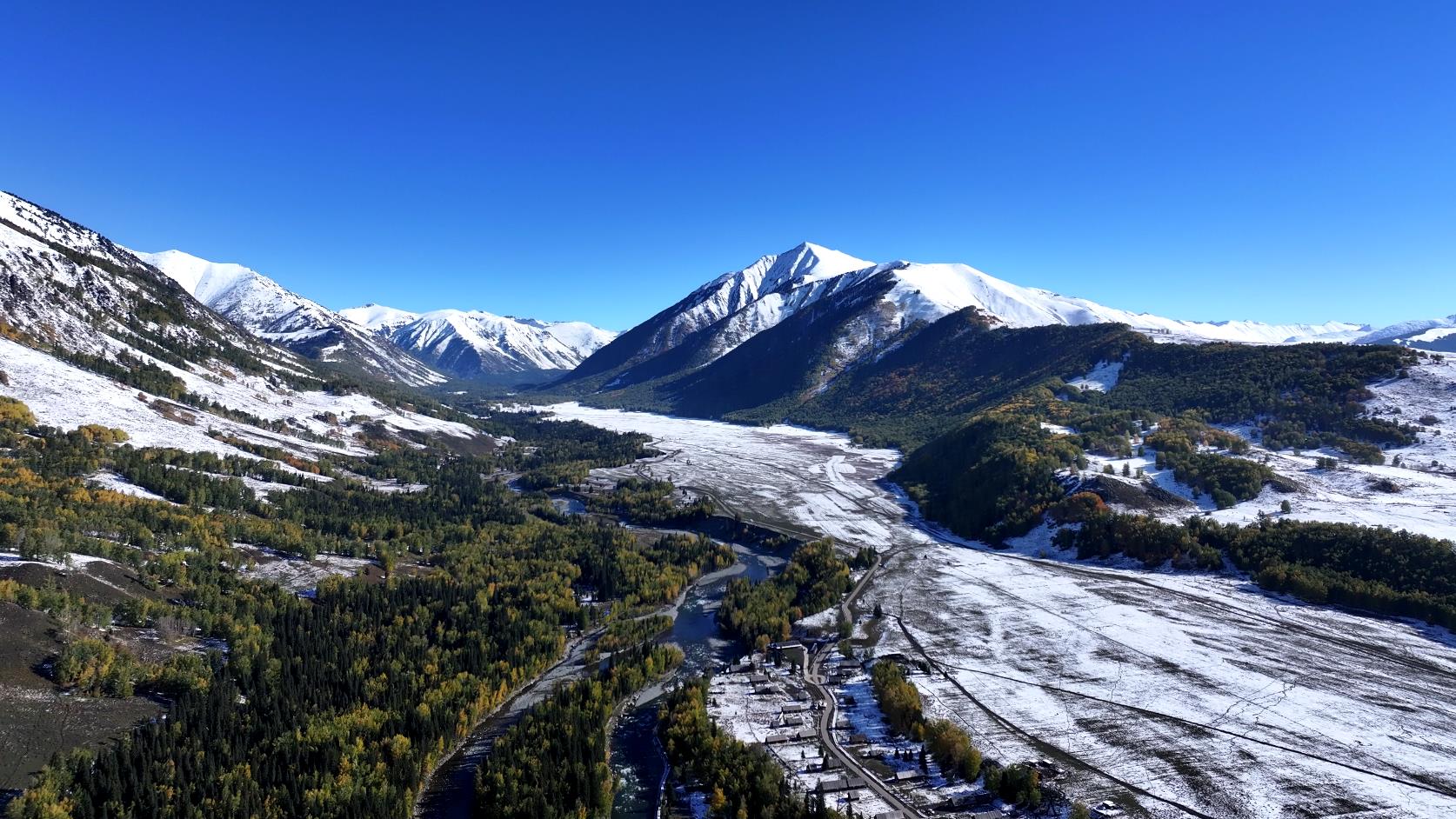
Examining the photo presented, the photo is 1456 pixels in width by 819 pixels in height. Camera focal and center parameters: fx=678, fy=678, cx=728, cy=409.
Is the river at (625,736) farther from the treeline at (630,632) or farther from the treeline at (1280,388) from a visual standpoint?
the treeline at (1280,388)

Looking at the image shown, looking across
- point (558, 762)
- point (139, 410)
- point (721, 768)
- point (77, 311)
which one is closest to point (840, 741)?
point (721, 768)

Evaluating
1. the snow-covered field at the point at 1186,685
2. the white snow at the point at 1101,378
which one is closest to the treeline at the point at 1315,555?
the snow-covered field at the point at 1186,685

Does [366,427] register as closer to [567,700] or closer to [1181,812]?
[567,700]

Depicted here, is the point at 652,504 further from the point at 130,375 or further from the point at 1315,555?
the point at 130,375

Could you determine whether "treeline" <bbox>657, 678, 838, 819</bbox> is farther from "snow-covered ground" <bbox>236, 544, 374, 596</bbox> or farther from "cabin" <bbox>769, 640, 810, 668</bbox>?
"snow-covered ground" <bbox>236, 544, 374, 596</bbox>

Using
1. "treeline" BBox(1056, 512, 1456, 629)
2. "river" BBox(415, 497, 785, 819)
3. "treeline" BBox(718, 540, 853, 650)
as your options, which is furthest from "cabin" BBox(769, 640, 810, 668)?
"treeline" BBox(1056, 512, 1456, 629)

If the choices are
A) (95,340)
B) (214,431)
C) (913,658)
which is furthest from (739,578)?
(95,340)
